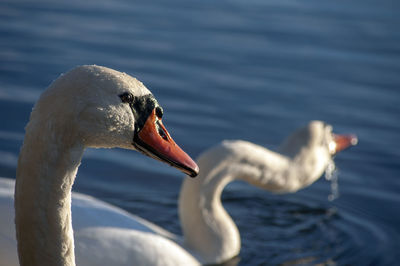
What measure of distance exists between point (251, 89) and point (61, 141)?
292 inches

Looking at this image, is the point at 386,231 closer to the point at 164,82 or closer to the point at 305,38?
the point at 164,82

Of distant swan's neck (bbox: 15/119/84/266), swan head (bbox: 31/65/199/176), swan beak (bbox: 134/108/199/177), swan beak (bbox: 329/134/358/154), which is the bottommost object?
swan beak (bbox: 329/134/358/154)

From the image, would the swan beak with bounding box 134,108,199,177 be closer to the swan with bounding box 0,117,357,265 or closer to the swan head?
the swan head

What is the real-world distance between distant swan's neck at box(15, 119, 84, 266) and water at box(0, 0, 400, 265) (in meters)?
3.36

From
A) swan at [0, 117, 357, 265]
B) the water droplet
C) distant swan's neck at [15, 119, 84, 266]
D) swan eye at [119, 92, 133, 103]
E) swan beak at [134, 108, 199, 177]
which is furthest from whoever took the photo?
the water droplet

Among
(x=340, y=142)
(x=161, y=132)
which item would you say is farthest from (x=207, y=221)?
(x=161, y=132)

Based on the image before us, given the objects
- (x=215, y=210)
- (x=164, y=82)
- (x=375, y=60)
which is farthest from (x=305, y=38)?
(x=215, y=210)

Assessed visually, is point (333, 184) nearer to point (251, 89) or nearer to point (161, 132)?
point (251, 89)

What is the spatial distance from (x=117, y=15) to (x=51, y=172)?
10449 mm

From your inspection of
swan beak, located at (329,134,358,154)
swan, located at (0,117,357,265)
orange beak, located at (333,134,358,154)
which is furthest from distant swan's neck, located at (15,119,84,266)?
orange beak, located at (333,134,358,154)

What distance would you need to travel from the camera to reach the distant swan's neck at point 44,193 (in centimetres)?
293

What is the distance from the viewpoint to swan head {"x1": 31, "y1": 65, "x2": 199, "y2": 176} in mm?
2945

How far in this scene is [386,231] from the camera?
7020 millimetres

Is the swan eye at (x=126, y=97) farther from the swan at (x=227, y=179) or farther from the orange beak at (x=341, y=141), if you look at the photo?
the orange beak at (x=341, y=141)
